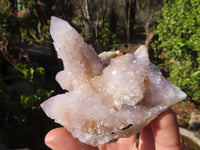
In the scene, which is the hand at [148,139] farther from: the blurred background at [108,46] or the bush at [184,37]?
the bush at [184,37]

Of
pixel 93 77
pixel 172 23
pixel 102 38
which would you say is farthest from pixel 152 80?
pixel 172 23

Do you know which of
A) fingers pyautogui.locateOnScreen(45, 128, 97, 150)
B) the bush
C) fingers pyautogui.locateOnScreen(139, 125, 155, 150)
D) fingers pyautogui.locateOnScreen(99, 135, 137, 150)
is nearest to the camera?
fingers pyautogui.locateOnScreen(45, 128, 97, 150)

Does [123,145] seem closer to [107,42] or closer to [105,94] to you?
[105,94]

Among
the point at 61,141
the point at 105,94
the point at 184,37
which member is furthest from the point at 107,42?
the point at 184,37

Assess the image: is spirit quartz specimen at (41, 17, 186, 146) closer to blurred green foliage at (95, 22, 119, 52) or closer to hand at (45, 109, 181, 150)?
hand at (45, 109, 181, 150)

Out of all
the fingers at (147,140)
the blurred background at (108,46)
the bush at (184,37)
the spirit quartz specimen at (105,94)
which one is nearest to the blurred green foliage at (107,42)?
the blurred background at (108,46)

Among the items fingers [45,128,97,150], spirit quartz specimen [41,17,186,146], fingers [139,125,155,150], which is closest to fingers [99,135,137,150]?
fingers [139,125,155,150]
